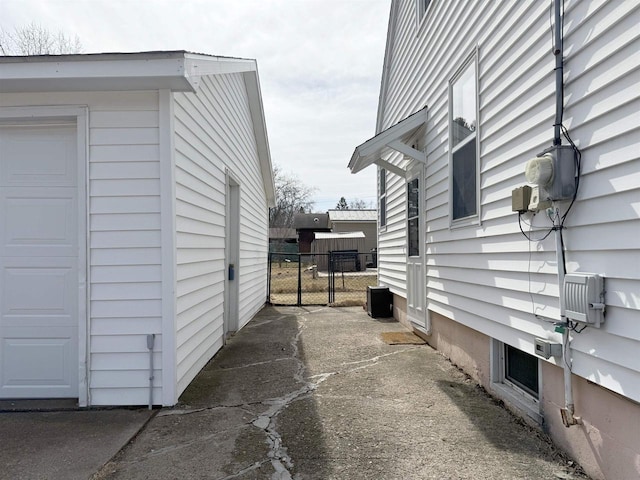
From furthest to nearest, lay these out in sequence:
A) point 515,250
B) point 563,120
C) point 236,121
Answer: point 236,121, point 515,250, point 563,120

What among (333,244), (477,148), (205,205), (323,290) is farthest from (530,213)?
(333,244)

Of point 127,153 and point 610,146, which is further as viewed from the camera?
point 127,153

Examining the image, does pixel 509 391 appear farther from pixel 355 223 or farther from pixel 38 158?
pixel 355 223

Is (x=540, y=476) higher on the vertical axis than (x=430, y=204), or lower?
lower

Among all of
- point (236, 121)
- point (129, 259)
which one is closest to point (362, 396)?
point (129, 259)

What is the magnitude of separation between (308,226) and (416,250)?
27282 mm

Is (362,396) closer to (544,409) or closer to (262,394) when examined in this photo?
(262,394)

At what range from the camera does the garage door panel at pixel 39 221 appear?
3979 millimetres

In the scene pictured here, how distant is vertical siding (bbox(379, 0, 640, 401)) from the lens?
2.32 metres

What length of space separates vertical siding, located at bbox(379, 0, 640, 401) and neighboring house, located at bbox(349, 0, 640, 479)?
0.03 feet

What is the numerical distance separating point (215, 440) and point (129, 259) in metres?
1.75

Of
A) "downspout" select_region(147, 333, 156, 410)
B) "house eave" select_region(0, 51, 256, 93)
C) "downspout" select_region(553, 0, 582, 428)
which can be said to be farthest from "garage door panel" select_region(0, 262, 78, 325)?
"downspout" select_region(553, 0, 582, 428)

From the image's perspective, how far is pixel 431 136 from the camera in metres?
6.02

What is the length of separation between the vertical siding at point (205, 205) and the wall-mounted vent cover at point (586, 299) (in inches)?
127
